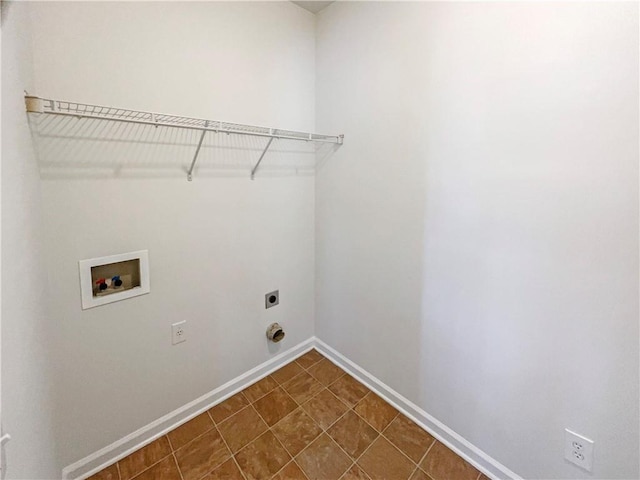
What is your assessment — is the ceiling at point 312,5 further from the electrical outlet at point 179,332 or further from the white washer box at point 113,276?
the electrical outlet at point 179,332

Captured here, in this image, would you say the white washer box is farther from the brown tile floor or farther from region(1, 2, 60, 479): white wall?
the brown tile floor

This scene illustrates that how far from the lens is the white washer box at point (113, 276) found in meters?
1.25

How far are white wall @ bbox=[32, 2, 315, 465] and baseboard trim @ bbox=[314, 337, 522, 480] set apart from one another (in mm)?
587

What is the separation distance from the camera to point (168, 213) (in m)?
1.44

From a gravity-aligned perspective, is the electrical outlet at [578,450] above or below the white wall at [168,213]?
below

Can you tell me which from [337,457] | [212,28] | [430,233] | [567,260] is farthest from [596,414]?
[212,28]

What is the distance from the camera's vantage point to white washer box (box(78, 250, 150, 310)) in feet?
4.09

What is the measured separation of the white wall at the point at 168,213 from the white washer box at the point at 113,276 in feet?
0.11

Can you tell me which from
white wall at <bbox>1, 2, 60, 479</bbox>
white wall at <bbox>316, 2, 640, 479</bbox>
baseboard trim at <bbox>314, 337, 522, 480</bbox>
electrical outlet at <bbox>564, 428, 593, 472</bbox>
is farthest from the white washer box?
electrical outlet at <bbox>564, 428, 593, 472</bbox>

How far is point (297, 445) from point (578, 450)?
1.21 metres

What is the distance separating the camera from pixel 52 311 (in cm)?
117

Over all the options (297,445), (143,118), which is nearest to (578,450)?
(297,445)

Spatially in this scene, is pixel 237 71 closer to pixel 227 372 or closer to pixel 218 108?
pixel 218 108

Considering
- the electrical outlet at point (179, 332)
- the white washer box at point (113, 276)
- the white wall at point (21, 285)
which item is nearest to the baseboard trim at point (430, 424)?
the electrical outlet at point (179, 332)
